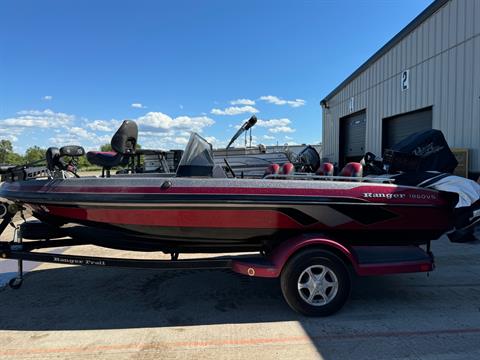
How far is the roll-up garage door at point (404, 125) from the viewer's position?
9.58 metres

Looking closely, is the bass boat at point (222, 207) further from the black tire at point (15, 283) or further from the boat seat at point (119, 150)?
the black tire at point (15, 283)

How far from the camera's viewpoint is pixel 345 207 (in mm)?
3646

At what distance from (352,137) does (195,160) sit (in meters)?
12.8

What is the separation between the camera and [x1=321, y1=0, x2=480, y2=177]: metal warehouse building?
767 centimetres

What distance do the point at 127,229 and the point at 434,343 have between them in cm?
279

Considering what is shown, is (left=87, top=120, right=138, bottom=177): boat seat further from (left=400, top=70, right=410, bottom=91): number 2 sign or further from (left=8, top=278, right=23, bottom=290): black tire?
(left=400, top=70, right=410, bottom=91): number 2 sign

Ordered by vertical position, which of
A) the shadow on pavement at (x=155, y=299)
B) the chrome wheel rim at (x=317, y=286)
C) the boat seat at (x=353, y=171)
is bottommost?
the shadow on pavement at (x=155, y=299)

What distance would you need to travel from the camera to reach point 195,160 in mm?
3855

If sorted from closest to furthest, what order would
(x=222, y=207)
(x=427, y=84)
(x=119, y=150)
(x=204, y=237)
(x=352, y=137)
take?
(x=222, y=207), (x=204, y=237), (x=119, y=150), (x=427, y=84), (x=352, y=137)

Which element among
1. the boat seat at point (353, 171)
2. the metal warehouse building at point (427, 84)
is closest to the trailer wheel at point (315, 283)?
the boat seat at point (353, 171)

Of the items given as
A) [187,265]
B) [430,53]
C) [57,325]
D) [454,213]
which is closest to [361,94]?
[430,53]

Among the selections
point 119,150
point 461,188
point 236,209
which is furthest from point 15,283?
point 461,188

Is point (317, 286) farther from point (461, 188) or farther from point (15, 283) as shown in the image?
point (15, 283)

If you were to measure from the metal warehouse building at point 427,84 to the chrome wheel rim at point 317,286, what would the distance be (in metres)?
5.49
